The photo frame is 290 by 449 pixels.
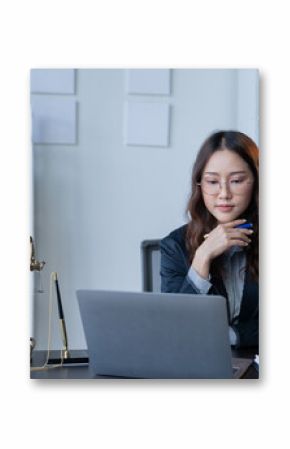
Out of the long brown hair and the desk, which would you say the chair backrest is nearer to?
the long brown hair

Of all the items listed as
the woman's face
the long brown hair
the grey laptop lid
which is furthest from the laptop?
the woman's face

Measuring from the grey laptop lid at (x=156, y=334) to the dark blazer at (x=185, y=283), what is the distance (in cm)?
7

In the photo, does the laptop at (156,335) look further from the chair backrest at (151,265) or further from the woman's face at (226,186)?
the woman's face at (226,186)

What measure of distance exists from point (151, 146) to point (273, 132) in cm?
39

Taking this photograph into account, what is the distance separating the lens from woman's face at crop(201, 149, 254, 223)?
1999 mm

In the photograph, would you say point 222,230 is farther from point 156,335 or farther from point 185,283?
point 156,335

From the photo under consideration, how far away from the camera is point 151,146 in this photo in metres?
2.03

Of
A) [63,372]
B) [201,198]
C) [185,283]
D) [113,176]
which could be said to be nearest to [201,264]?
[185,283]

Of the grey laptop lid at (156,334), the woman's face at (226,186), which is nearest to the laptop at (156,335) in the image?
the grey laptop lid at (156,334)

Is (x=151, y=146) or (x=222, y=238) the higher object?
(x=151, y=146)

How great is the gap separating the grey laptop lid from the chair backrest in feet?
0.17

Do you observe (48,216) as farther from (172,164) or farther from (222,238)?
(222,238)
